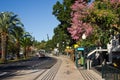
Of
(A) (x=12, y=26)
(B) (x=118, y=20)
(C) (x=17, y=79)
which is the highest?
(A) (x=12, y=26)

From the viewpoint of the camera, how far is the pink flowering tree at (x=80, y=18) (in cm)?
2181

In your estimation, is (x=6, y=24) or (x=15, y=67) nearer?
(x=15, y=67)

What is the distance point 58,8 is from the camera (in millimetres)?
62031

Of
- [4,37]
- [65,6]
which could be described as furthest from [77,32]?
[4,37]

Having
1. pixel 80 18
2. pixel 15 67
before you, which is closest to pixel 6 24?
pixel 15 67

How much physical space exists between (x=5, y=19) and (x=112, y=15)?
52.7 meters

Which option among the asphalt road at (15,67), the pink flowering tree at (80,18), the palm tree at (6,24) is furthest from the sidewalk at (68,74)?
the palm tree at (6,24)

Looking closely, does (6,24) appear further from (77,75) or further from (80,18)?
(80,18)

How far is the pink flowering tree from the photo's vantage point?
21808 millimetres

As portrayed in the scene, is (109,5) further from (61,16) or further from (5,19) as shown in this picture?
(5,19)

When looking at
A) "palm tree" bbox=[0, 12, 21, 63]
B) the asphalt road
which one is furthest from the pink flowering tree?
"palm tree" bbox=[0, 12, 21, 63]

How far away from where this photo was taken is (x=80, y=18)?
2152 centimetres

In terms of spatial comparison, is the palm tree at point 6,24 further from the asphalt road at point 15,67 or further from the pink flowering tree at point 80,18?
the pink flowering tree at point 80,18

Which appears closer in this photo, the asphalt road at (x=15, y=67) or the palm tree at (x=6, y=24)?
the asphalt road at (x=15, y=67)
